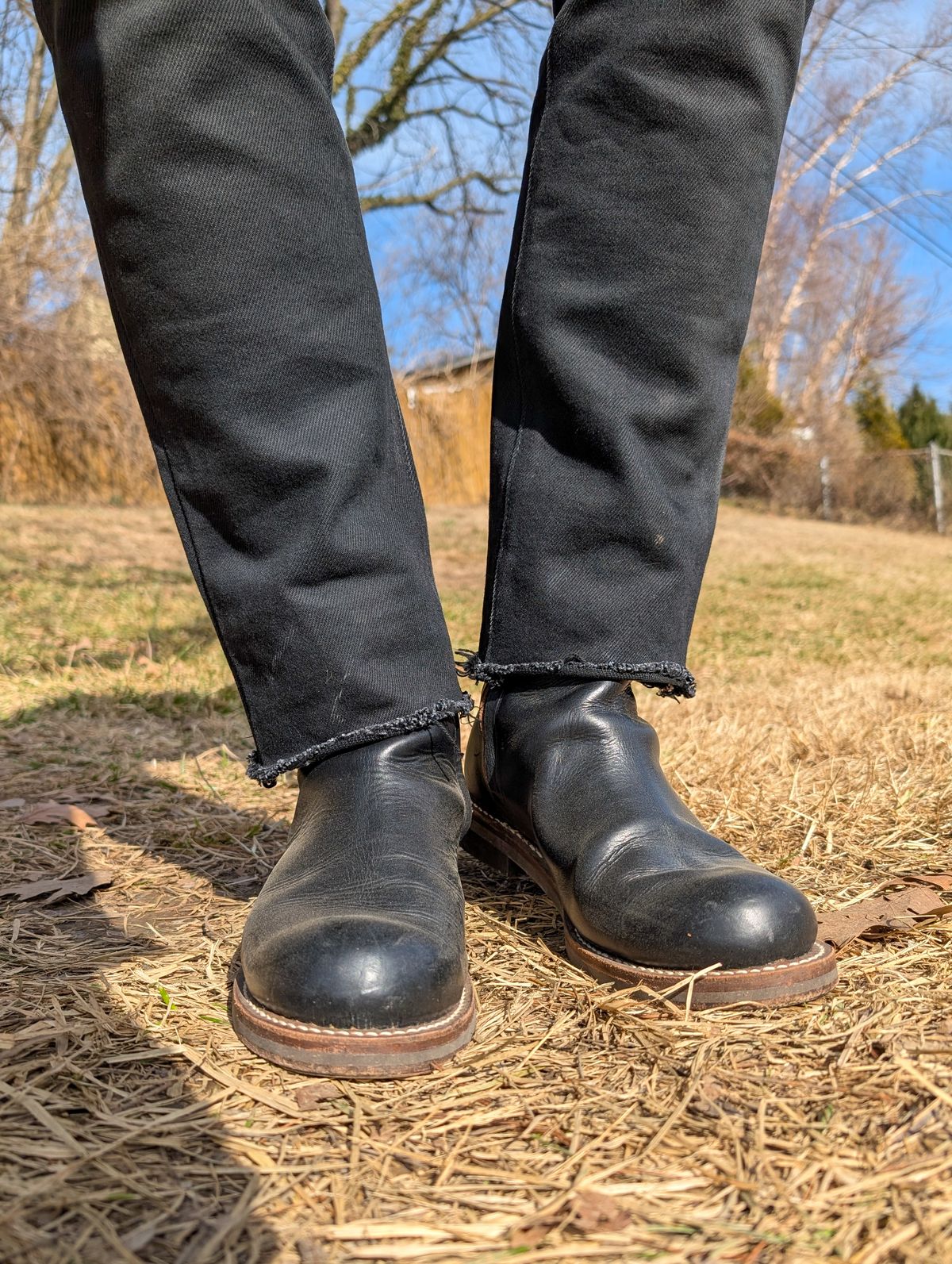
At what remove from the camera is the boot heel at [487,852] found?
1.17 m

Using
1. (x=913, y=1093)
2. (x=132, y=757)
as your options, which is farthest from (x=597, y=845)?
(x=132, y=757)

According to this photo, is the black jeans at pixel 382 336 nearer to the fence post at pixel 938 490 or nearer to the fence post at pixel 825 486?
the fence post at pixel 938 490

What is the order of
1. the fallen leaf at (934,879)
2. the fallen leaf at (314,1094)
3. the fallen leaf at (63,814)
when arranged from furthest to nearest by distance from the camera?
the fallen leaf at (63,814), the fallen leaf at (934,879), the fallen leaf at (314,1094)


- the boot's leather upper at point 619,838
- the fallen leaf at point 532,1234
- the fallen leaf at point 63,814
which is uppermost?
the boot's leather upper at point 619,838

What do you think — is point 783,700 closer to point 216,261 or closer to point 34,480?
point 216,261

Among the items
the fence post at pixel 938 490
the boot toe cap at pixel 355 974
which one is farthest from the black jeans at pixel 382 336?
the fence post at pixel 938 490

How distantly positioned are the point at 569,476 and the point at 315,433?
0.89ft

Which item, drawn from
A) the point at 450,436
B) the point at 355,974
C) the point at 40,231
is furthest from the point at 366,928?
the point at 450,436

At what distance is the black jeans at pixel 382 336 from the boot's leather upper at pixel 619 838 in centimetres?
6

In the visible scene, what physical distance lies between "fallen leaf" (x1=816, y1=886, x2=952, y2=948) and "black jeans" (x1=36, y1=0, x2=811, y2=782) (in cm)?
27

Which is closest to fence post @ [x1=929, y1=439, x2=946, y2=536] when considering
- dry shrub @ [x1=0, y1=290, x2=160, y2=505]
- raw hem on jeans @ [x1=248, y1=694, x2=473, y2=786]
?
dry shrub @ [x1=0, y1=290, x2=160, y2=505]

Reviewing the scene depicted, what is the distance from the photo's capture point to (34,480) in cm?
1003

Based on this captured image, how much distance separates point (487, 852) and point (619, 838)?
29 cm

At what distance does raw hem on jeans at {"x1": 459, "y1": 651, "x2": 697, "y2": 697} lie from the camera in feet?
3.34
